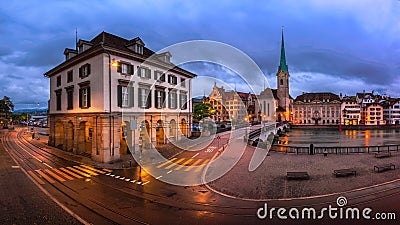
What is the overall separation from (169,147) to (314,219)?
78.0ft

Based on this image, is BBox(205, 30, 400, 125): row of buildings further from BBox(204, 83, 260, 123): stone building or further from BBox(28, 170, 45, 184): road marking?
BBox(28, 170, 45, 184): road marking

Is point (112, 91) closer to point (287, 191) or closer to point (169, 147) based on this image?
point (169, 147)

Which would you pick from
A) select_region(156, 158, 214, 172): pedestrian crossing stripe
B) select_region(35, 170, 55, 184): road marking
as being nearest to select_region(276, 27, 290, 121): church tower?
select_region(156, 158, 214, 172): pedestrian crossing stripe

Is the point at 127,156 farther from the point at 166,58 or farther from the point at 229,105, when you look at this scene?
the point at 229,105

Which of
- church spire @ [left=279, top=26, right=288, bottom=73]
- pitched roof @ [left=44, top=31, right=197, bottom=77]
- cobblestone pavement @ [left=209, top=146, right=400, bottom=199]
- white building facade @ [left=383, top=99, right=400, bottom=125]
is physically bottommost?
cobblestone pavement @ [left=209, top=146, right=400, bottom=199]

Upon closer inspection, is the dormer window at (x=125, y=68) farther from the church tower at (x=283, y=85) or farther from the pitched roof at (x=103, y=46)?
the church tower at (x=283, y=85)

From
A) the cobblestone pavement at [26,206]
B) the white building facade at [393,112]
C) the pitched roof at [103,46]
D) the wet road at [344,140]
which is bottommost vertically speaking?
the wet road at [344,140]

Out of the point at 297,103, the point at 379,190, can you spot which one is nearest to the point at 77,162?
the point at 379,190

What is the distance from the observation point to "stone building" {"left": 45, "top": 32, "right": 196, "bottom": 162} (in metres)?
24.0

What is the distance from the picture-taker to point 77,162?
2425cm

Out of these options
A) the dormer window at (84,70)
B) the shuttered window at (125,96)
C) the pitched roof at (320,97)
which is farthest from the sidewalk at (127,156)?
the pitched roof at (320,97)

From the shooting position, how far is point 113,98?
2452 cm

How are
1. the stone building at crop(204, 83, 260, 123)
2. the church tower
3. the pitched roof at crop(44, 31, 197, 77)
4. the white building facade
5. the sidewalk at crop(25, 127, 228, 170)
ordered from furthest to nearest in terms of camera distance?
1. the church tower
2. the stone building at crop(204, 83, 260, 123)
3. the white building facade
4. the pitched roof at crop(44, 31, 197, 77)
5. the sidewalk at crop(25, 127, 228, 170)

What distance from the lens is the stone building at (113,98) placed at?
78.8ft
